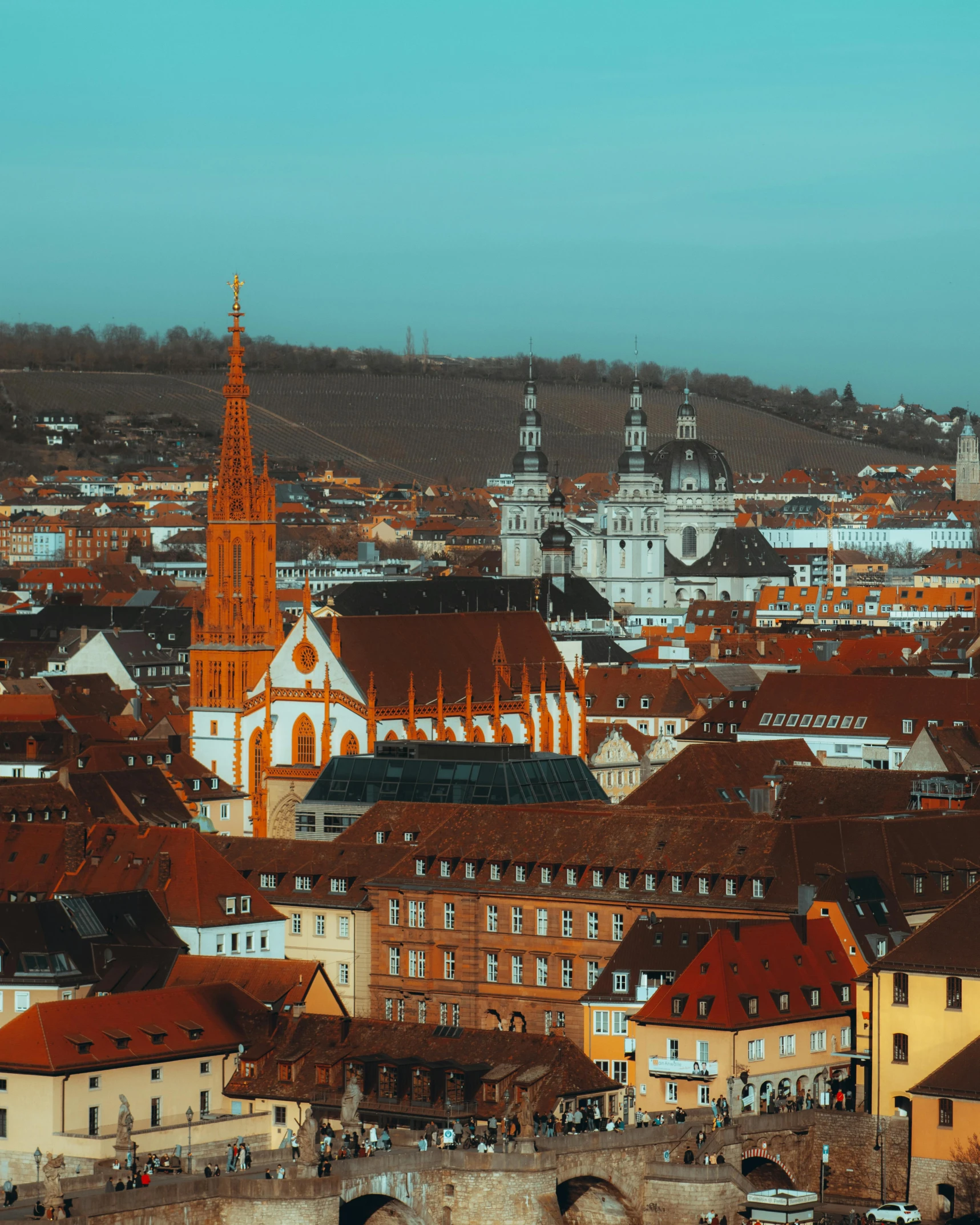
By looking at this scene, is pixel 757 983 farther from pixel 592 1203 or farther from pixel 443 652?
pixel 443 652

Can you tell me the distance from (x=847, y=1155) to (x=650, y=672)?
83.5 meters

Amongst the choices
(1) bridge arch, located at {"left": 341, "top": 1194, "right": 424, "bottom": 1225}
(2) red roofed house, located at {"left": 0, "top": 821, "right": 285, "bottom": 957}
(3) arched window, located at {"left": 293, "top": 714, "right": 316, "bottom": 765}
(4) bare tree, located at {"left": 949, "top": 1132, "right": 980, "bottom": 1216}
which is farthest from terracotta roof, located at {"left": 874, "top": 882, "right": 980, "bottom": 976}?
(3) arched window, located at {"left": 293, "top": 714, "right": 316, "bottom": 765}

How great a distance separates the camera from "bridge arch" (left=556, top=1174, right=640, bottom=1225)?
2753 inches

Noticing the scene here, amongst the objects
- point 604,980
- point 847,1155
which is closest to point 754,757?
point 604,980

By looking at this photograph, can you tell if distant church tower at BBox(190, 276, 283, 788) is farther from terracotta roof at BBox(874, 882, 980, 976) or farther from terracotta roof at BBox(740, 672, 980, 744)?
terracotta roof at BBox(874, 882, 980, 976)

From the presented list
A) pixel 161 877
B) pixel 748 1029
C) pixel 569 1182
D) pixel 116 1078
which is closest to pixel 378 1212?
pixel 569 1182

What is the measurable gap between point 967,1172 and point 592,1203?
7941mm

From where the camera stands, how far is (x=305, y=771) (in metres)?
121

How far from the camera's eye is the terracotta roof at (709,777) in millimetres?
103062

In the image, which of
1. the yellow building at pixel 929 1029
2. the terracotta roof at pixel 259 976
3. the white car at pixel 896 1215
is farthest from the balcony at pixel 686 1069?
the terracotta roof at pixel 259 976

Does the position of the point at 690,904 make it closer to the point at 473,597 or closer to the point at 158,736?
the point at 158,736

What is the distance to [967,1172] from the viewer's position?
69188 millimetres

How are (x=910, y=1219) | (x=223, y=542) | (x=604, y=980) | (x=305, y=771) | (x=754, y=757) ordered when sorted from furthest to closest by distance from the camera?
(x=223, y=542)
(x=305, y=771)
(x=754, y=757)
(x=604, y=980)
(x=910, y=1219)

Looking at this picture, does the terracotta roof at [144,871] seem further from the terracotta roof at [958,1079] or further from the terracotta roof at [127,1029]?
the terracotta roof at [958,1079]
